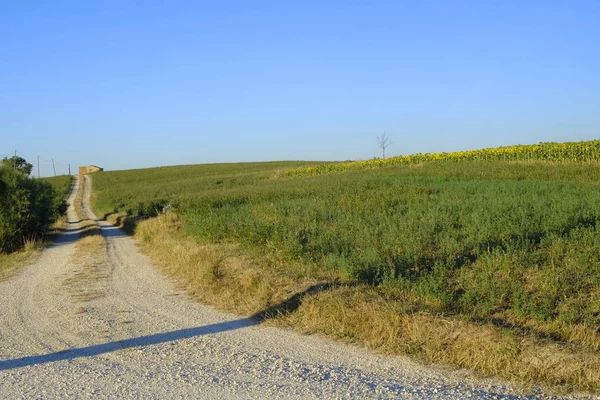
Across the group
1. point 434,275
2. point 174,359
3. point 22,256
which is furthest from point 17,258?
point 434,275

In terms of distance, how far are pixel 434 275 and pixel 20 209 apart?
18.5 m

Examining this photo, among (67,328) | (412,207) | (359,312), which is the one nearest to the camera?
(359,312)

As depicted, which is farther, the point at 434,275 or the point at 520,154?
the point at 520,154

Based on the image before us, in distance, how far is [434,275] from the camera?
31.9 feet

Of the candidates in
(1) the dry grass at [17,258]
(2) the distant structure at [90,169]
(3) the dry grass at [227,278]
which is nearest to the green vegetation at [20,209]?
(1) the dry grass at [17,258]

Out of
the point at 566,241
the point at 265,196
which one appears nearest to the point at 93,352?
the point at 566,241

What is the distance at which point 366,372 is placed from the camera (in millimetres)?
6723

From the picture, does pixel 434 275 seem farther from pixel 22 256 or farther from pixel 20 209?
pixel 20 209

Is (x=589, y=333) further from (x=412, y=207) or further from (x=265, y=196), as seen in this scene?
(x=265, y=196)

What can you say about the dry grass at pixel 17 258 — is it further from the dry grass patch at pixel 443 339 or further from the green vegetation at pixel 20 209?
the dry grass patch at pixel 443 339

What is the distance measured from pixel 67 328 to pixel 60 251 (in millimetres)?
11689

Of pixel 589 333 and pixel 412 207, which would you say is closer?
pixel 589 333

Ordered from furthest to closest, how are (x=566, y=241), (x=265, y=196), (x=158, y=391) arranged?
(x=265, y=196) < (x=566, y=241) < (x=158, y=391)

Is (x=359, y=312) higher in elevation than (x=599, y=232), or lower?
lower
